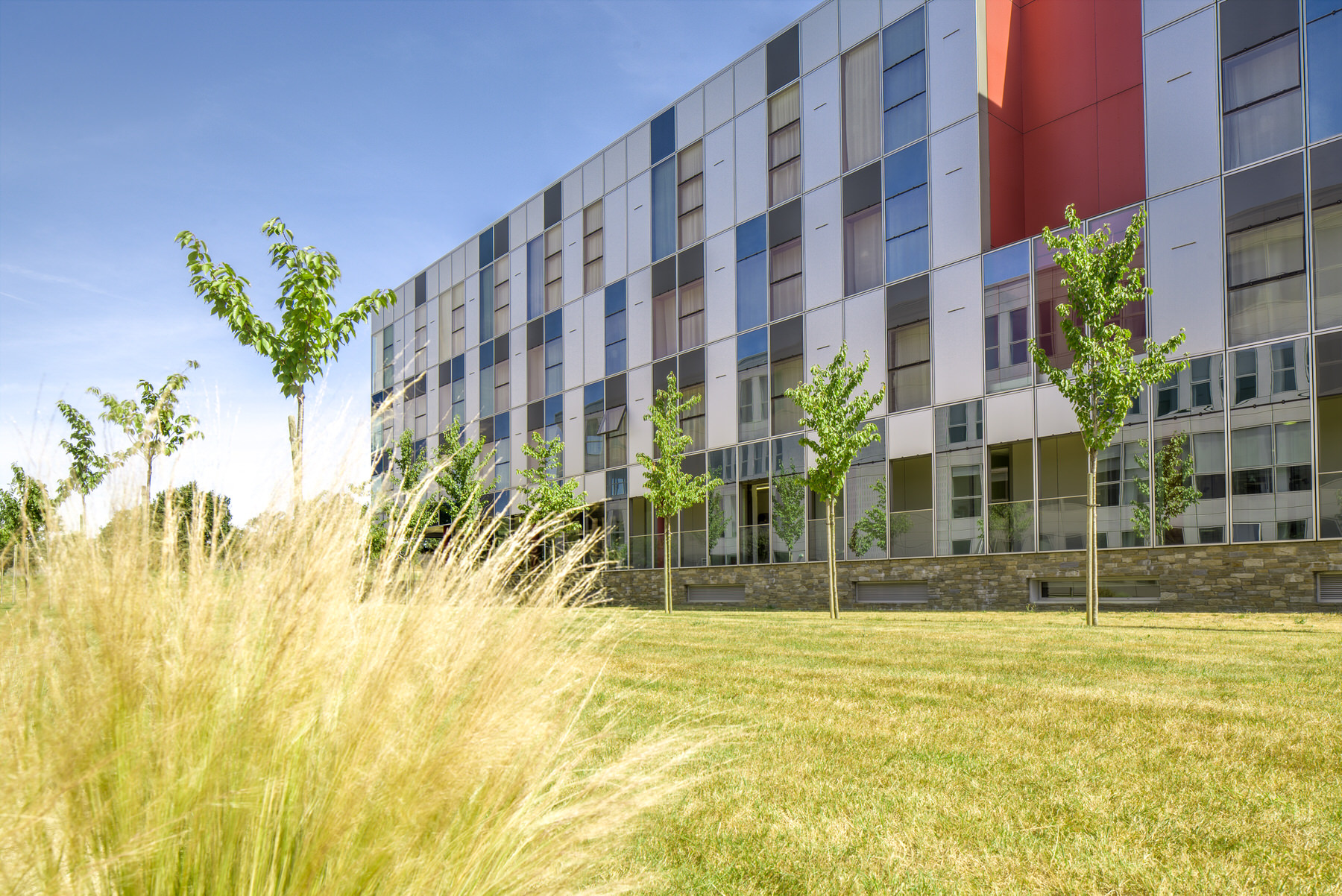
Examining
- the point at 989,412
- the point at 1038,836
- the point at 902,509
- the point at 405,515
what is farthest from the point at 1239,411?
the point at 405,515

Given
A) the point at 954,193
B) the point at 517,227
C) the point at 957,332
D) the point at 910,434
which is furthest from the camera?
the point at 517,227

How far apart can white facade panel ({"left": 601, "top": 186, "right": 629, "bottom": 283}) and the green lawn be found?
24.5m

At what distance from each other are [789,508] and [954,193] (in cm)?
885

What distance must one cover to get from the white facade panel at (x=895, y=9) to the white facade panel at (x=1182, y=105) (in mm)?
6026

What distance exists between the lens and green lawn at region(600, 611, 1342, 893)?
133 inches

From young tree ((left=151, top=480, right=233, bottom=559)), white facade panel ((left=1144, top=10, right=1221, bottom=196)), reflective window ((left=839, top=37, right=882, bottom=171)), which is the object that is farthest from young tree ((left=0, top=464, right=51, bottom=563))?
reflective window ((left=839, top=37, right=882, bottom=171))

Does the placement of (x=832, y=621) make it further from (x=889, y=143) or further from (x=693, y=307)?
(x=693, y=307)

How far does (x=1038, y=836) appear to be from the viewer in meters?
3.69

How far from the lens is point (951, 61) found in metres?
21.8

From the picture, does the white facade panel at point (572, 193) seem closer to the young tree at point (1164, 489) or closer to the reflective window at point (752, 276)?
the reflective window at point (752, 276)

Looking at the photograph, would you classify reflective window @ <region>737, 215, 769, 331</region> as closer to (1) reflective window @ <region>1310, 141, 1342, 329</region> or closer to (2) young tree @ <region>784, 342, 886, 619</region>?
(2) young tree @ <region>784, 342, 886, 619</region>

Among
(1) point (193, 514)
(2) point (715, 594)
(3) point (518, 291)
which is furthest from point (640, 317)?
(1) point (193, 514)

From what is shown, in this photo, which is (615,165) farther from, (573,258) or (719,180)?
(719,180)

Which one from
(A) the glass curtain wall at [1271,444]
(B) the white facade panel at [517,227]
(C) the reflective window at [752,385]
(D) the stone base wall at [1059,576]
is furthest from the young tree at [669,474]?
(B) the white facade panel at [517,227]
